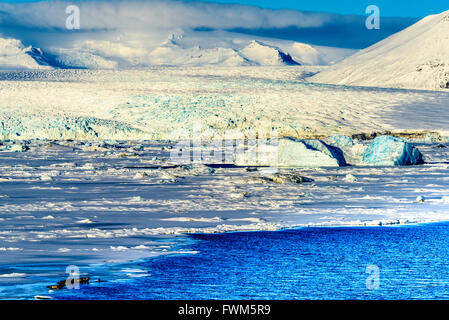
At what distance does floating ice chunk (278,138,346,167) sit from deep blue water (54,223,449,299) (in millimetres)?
9642

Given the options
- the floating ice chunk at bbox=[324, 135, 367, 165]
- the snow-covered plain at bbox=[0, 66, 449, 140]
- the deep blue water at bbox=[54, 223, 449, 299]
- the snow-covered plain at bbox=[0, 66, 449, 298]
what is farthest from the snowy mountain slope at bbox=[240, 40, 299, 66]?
the deep blue water at bbox=[54, 223, 449, 299]

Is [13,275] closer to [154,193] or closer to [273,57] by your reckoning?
[154,193]

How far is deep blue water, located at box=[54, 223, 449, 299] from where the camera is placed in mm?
6086

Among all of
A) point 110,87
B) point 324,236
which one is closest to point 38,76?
point 110,87

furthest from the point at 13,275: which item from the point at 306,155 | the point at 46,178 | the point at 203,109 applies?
the point at 203,109

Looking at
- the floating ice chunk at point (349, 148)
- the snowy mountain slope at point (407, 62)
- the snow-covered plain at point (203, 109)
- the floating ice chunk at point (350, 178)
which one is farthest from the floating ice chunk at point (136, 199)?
the snowy mountain slope at point (407, 62)

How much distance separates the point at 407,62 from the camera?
6525 cm

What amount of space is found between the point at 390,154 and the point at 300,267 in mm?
13195

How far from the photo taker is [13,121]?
3962cm

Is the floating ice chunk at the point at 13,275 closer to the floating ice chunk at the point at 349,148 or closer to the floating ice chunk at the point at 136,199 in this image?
the floating ice chunk at the point at 136,199

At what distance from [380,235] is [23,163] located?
14.0 meters

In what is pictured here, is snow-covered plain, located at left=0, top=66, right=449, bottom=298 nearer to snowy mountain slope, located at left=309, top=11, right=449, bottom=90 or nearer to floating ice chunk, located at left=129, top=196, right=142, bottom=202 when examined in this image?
floating ice chunk, located at left=129, top=196, right=142, bottom=202

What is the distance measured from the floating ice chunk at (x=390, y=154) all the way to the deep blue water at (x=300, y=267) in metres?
10.3

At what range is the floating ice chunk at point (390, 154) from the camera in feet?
64.7
